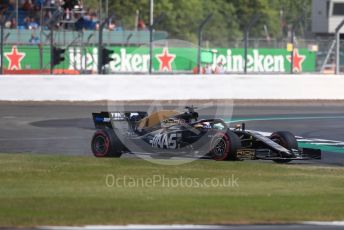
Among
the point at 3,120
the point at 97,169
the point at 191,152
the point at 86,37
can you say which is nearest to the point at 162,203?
the point at 97,169

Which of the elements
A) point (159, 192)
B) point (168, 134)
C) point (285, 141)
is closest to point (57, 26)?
point (168, 134)

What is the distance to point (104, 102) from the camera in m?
29.1

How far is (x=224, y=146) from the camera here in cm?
1495

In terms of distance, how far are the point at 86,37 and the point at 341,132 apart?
2410 centimetres

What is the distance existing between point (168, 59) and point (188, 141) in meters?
29.5

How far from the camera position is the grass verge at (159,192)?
967 centimetres

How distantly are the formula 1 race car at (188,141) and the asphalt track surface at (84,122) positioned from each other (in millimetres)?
815

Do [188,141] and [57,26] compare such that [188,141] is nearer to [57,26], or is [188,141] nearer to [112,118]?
[112,118]

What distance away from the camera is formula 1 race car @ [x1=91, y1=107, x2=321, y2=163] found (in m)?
15.0

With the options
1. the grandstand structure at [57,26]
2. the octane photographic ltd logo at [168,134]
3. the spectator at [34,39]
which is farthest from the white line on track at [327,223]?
the spectator at [34,39]

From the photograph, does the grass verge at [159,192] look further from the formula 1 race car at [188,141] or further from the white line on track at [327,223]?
the formula 1 race car at [188,141]

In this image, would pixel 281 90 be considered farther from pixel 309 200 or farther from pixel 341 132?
pixel 309 200

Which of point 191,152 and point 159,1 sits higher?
point 159,1

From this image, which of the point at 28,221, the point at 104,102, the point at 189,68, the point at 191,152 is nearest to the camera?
the point at 28,221
